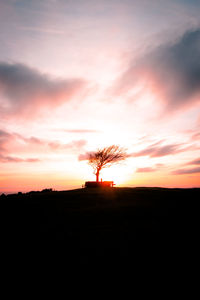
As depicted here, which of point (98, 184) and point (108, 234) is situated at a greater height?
point (98, 184)

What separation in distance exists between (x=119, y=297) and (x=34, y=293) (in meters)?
2.63

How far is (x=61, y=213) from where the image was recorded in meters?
16.0

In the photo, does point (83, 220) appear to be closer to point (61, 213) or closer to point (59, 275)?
point (61, 213)

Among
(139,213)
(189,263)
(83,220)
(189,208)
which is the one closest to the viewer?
(189,263)

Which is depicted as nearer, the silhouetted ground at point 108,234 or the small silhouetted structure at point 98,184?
the silhouetted ground at point 108,234

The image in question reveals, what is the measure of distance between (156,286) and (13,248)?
261 inches

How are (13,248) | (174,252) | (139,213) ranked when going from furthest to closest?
(139,213), (13,248), (174,252)

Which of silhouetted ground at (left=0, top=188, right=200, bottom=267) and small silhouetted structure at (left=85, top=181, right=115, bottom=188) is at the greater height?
small silhouetted structure at (left=85, top=181, right=115, bottom=188)

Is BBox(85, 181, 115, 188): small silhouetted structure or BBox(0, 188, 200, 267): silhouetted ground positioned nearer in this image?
BBox(0, 188, 200, 267): silhouetted ground

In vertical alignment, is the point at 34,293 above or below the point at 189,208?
below

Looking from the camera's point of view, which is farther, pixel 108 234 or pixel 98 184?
pixel 98 184

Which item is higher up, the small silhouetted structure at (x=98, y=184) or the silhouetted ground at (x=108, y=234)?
the small silhouetted structure at (x=98, y=184)

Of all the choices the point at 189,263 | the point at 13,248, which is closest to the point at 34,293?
the point at 13,248

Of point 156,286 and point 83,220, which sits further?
point 83,220
